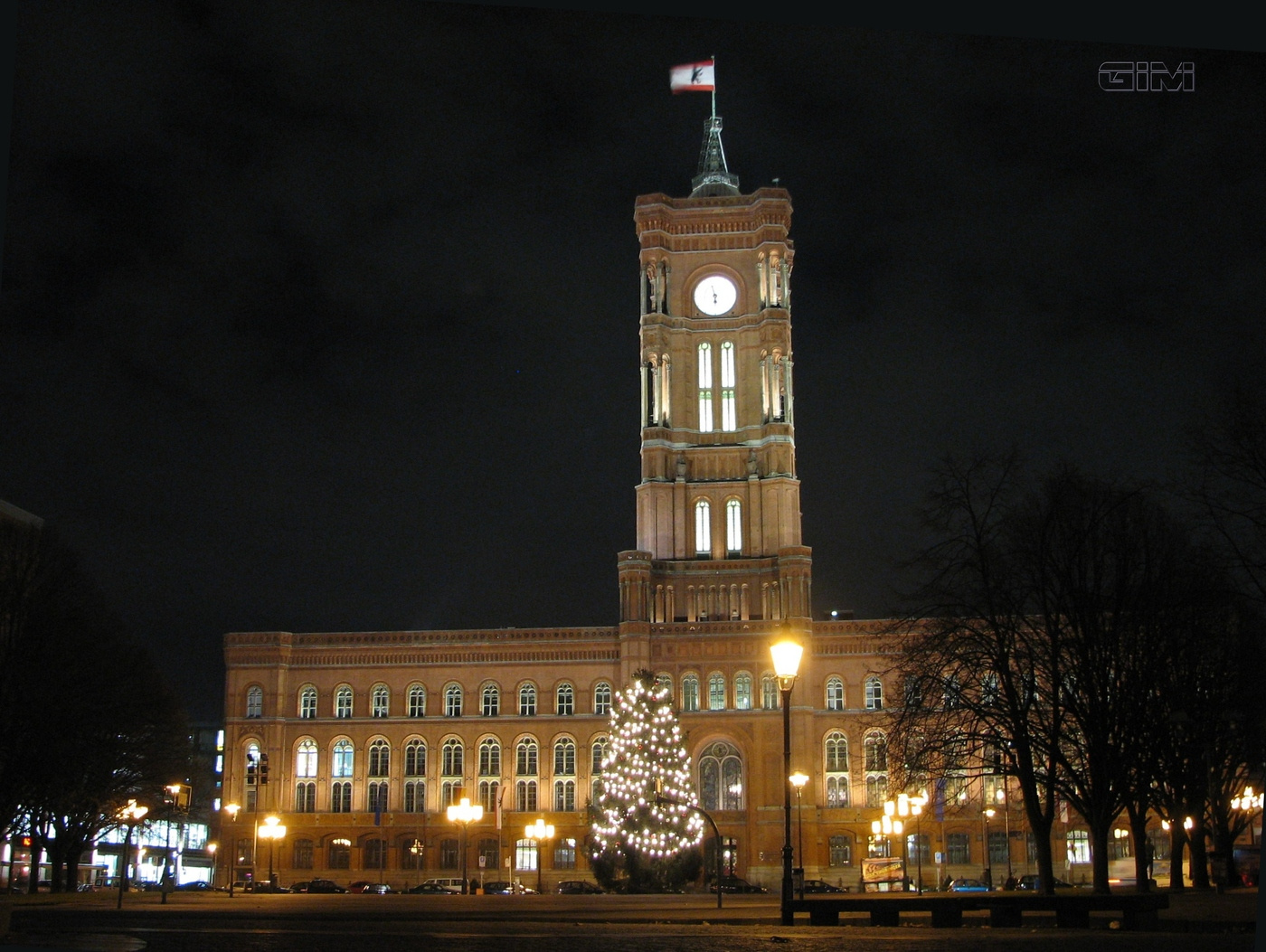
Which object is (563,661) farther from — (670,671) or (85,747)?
(85,747)

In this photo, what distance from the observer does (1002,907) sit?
29.0 meters

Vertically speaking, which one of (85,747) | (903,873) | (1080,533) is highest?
(1080,533)

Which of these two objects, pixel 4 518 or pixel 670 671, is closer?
pixel 4 518

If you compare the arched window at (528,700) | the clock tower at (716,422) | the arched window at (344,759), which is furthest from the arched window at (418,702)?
the clock tower at (716,422)

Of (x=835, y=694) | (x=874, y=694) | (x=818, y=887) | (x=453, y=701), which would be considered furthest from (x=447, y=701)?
(x=818, y=887)

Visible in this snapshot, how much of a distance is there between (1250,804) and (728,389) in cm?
4610

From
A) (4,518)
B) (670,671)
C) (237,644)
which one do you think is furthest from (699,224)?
(4,518)

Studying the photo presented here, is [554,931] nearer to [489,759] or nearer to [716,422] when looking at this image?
[489,759]

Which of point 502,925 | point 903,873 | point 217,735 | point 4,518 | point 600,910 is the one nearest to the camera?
point 502,925

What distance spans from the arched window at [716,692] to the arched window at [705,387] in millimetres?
17362

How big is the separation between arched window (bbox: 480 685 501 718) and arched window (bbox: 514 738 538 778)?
2547mm

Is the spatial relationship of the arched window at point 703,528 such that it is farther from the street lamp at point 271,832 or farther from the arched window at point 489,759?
the street lamp at point 271,832

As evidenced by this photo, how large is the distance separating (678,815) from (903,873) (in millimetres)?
9970

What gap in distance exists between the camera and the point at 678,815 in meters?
66.1
